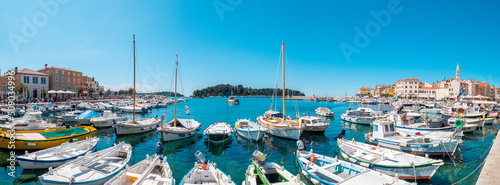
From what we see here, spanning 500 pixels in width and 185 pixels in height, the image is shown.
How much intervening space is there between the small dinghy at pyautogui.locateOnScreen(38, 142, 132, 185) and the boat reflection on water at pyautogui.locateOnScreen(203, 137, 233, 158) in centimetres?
647

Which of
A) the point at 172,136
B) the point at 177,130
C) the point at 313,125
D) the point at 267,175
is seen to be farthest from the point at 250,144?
the point at 267,175

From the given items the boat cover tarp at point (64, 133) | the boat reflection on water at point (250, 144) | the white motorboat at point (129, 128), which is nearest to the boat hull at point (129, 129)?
the white motorboat at point (129, 128)

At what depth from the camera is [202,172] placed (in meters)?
9.74

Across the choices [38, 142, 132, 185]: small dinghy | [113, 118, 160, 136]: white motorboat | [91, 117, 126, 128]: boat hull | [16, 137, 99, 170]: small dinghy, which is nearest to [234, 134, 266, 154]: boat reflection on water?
[38, 142, 132, 185]: small dinghy

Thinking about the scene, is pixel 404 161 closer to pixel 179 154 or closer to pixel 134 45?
pixel 179 154

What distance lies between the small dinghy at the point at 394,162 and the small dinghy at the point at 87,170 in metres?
13.3

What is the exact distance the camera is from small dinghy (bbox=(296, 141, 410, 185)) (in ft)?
28.4

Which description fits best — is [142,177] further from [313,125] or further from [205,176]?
[313,125]

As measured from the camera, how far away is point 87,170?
403 inches

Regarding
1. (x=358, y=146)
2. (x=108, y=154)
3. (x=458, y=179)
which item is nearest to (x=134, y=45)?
(x=108, y=154)

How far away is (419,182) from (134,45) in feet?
89.9

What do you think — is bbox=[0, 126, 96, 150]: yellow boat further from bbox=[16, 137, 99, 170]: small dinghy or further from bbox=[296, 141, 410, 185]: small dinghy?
bbox=[296, 141, 410, 185]: small dinghy

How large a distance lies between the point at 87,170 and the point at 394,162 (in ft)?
53.8

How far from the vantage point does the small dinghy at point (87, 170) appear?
29.1 ft
